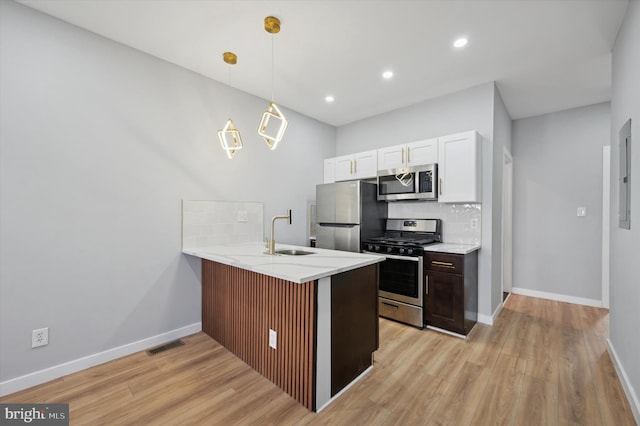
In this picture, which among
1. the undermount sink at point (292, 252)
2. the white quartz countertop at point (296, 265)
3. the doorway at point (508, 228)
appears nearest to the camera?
the white quartz countertop at point (296, 265)

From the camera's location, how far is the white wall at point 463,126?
3070mm

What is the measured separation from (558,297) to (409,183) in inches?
109

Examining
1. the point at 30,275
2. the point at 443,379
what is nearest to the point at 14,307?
the point at 30,275

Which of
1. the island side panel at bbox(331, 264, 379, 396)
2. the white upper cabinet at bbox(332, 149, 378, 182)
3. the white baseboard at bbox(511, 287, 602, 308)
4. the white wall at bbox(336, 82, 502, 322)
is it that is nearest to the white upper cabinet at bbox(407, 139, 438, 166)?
the white wall at bbox(336, 82, 502, 322)

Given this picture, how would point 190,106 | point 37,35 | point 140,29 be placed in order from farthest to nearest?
1. point 190,106
2. point 140,29
3. point 37,35

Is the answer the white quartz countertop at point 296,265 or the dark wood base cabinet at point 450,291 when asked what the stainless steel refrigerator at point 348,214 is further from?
the white quartz countertop at point 296,265

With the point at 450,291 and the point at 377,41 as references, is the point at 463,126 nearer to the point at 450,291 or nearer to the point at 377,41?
the point at 377,41

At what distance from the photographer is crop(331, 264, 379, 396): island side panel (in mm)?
1821

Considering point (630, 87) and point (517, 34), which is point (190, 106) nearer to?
point (517, 34)

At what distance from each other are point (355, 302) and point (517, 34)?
8.23 ft

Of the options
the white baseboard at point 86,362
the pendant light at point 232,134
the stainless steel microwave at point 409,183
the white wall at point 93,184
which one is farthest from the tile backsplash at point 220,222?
the stainless steel microwave at point 409,183

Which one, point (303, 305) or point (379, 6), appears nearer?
point (303, 305)

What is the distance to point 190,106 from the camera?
111 inches

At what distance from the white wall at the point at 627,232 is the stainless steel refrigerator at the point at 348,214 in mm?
2197
